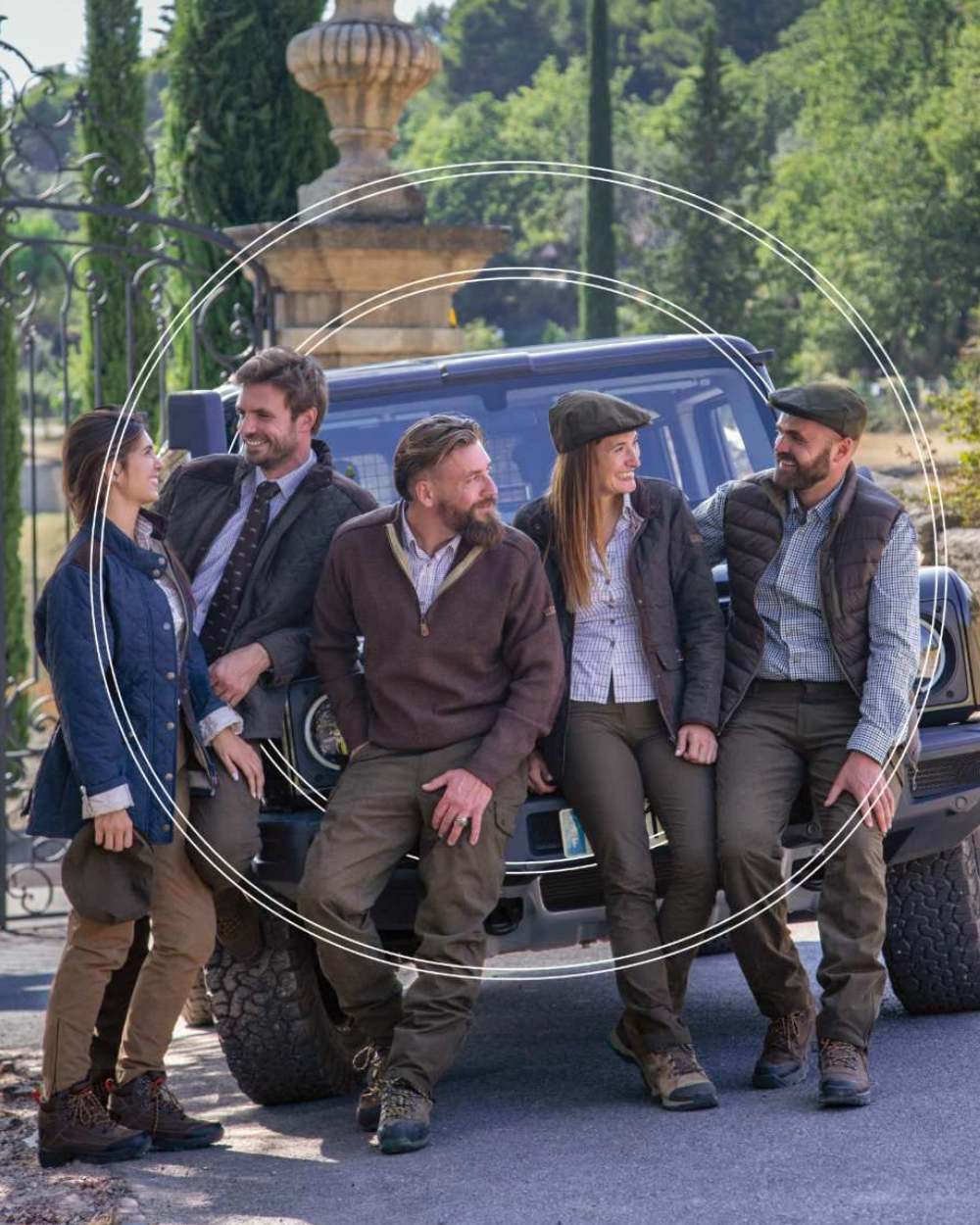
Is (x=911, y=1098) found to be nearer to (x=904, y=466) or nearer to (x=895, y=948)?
(x=895, y=948)

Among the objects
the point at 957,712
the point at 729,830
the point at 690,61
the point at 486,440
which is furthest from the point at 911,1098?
the point at 690,61

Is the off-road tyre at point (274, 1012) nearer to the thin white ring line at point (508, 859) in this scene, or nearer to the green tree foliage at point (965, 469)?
the thin white ring line at point (508, 859)

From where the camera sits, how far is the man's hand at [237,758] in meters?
4.77

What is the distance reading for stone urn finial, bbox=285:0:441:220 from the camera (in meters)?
8.91

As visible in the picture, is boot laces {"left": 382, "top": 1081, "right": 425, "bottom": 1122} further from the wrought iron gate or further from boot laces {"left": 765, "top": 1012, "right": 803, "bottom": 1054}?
the wrought iron gate

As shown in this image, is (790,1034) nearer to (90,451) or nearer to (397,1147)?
(397,1147)

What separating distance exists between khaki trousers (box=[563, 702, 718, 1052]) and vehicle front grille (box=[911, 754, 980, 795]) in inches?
23.7

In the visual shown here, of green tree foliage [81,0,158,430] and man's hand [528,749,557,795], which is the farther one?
green tree foliage [81,0,158,430]

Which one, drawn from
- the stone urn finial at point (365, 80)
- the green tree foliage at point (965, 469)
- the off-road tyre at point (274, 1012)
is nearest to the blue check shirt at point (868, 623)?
the off-road tyre at point (274, 1012)

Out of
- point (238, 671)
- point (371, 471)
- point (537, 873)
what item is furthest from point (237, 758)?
point (371, 471)

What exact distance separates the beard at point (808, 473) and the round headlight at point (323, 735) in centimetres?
129

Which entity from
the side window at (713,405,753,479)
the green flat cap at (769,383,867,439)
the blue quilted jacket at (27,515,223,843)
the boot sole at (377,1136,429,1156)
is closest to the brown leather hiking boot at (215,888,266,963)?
the blue quilted jacket at (27,515,223,843)

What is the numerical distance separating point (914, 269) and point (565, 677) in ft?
139

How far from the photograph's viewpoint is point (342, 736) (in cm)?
488
